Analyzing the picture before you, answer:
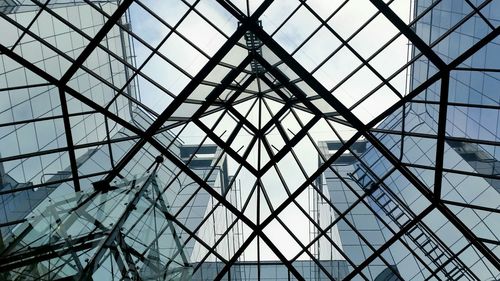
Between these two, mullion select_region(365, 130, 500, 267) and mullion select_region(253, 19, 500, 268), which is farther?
mullion select_region(365, 130, 500, 267)

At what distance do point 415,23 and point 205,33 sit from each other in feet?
28.3

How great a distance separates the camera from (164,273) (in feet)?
62.8

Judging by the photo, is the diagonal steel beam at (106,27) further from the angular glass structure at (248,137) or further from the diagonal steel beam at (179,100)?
the diagonal steel beam at (179,100)

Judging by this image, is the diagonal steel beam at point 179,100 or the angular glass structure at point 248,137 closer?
the angular glass structure at point 248,137

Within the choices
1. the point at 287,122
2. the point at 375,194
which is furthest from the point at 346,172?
the point at 287,122

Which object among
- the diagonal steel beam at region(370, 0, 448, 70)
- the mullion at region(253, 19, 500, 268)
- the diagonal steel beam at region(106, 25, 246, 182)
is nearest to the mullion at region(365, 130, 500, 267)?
the mullion at region(253, 19, 500, 268)

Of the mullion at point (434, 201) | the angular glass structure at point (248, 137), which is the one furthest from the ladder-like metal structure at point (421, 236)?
the mullion at point (434, 201)

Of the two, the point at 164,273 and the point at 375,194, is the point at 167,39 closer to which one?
the point at 164,273

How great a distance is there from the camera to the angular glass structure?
19953 millimetres

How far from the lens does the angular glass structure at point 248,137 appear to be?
65.5 feet

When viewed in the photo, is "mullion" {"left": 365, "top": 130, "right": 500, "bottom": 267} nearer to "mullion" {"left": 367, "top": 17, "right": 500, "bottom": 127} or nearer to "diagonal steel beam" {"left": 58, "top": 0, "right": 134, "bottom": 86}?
"mullion" {"left": 367, "top": 17, "right": 500, "bottom": 127}

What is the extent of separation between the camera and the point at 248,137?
27719 millimetres

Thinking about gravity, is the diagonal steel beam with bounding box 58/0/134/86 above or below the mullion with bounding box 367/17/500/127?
above

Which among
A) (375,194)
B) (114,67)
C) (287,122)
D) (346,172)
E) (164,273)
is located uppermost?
(114,67)
